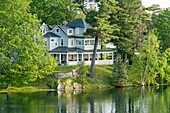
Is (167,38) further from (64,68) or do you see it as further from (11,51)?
(11,51)

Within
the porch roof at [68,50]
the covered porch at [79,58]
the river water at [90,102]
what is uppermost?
the porch roof at [68,50]

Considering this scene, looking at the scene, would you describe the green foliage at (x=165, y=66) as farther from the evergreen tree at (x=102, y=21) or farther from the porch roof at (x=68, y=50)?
the porch roof at (x=68, y=50)

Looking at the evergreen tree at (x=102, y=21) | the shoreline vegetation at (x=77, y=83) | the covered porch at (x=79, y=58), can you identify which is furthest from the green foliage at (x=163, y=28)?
the evergreen tree at (x=102, y=21)

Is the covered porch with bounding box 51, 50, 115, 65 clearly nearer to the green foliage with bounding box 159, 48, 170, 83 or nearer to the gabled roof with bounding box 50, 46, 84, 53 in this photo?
the gabled roof with bounding box 50, 46, 84, 53

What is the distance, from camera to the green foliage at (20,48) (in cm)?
5231

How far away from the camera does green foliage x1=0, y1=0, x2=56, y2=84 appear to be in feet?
172

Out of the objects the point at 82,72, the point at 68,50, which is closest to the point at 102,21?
the point at 82,72

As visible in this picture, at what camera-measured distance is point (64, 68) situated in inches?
2379

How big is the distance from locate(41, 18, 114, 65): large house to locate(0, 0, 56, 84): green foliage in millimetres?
11796

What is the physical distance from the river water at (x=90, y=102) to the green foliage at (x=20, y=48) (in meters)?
3.13

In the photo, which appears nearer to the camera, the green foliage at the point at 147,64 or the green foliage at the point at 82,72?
the green foliage at the point at 82,72

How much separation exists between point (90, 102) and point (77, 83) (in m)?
11.8

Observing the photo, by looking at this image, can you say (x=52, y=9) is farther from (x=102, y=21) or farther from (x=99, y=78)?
(x=99, y=78)

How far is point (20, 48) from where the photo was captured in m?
52.4
